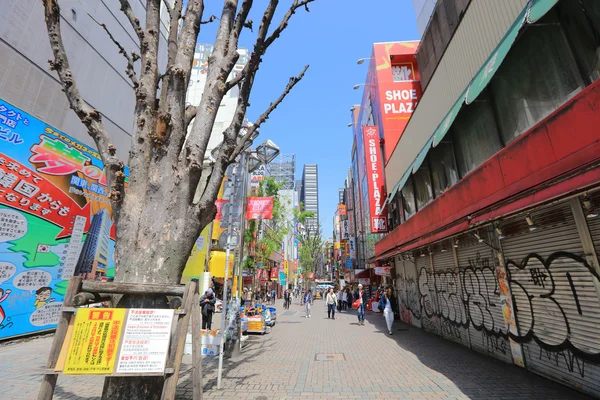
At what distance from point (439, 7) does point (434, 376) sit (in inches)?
480

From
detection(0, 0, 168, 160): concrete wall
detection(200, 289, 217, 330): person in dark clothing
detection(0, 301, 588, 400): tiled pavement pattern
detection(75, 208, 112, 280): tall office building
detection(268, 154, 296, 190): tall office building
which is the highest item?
→ detection(268, 154, 296, 190): tall office building

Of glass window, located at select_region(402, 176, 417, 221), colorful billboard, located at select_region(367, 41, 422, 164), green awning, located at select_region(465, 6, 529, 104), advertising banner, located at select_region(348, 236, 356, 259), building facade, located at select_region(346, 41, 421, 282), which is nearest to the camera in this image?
green awning, located at select_region(465, 6, 529, 104)

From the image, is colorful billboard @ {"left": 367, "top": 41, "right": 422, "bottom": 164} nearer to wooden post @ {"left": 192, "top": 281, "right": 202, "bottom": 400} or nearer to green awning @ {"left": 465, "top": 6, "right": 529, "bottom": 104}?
green awning @ {"left": 465, "top": 6, "right": 529, "bottom": 104}

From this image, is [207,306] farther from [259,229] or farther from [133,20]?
[259,229]

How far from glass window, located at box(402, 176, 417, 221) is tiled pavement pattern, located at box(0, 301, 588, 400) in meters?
5.58

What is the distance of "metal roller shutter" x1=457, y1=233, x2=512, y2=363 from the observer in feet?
21.6

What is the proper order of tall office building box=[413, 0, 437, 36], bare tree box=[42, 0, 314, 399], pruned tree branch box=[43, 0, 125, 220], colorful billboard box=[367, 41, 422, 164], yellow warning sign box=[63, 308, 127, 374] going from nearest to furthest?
yellow warning sign box=[63, 308, 127, 374] → bare tree box=[42, 0, 314, 399] → pruned tree branch box=[43, 0, 125, 220] → tall office building box=[413, 0, 437, 36] → colorful billboard box=[367, 41, 422, 164]

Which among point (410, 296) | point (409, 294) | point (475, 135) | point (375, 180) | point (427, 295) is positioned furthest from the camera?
point (375, 180)

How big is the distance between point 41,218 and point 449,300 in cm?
1407

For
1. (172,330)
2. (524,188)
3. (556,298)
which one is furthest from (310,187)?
(172,330)

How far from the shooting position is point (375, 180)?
16.3 meters

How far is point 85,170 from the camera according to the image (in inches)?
442

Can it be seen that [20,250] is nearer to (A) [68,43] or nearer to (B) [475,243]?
(A) [68,43]

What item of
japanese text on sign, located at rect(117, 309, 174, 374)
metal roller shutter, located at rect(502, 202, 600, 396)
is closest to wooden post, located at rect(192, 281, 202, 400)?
japanese text on sign, located at rect(117, 309, 174, 374)
